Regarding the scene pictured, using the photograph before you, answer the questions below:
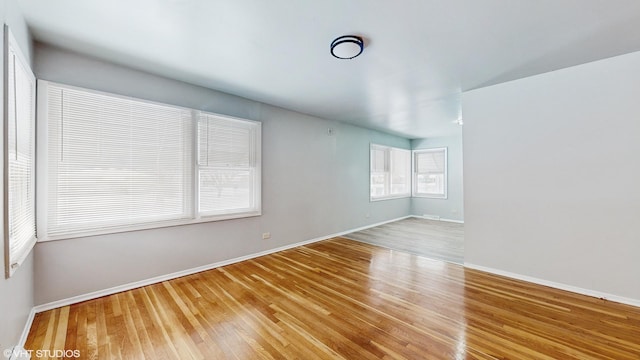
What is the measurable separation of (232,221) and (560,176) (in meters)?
4.22

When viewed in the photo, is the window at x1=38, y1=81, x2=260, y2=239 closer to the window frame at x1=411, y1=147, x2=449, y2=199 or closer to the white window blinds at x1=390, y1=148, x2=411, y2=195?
the white window blinds at x1=390, y1=148, x2=411, y2=195

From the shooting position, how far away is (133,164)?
2.84 m

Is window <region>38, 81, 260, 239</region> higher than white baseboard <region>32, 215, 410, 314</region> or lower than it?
higher

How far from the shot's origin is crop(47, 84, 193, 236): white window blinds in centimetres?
245

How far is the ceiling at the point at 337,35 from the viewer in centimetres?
187

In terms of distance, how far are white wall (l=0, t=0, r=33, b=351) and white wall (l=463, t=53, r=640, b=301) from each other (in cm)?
449

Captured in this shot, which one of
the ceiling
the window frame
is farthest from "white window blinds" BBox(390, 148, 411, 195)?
the ceiling

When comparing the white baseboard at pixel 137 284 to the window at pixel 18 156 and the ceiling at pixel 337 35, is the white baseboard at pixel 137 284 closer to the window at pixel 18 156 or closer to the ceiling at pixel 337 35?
the window at pixel 18 156

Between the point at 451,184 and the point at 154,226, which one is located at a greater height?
the point at 451,184

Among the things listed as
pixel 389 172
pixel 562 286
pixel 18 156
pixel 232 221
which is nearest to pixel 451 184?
pixel 389 172

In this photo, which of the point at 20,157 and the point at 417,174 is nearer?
the point at 20,157

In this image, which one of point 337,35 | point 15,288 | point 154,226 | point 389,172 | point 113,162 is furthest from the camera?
point 389,172

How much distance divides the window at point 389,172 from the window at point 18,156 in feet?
18.6

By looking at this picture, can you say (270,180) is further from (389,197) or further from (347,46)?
(389,197)
